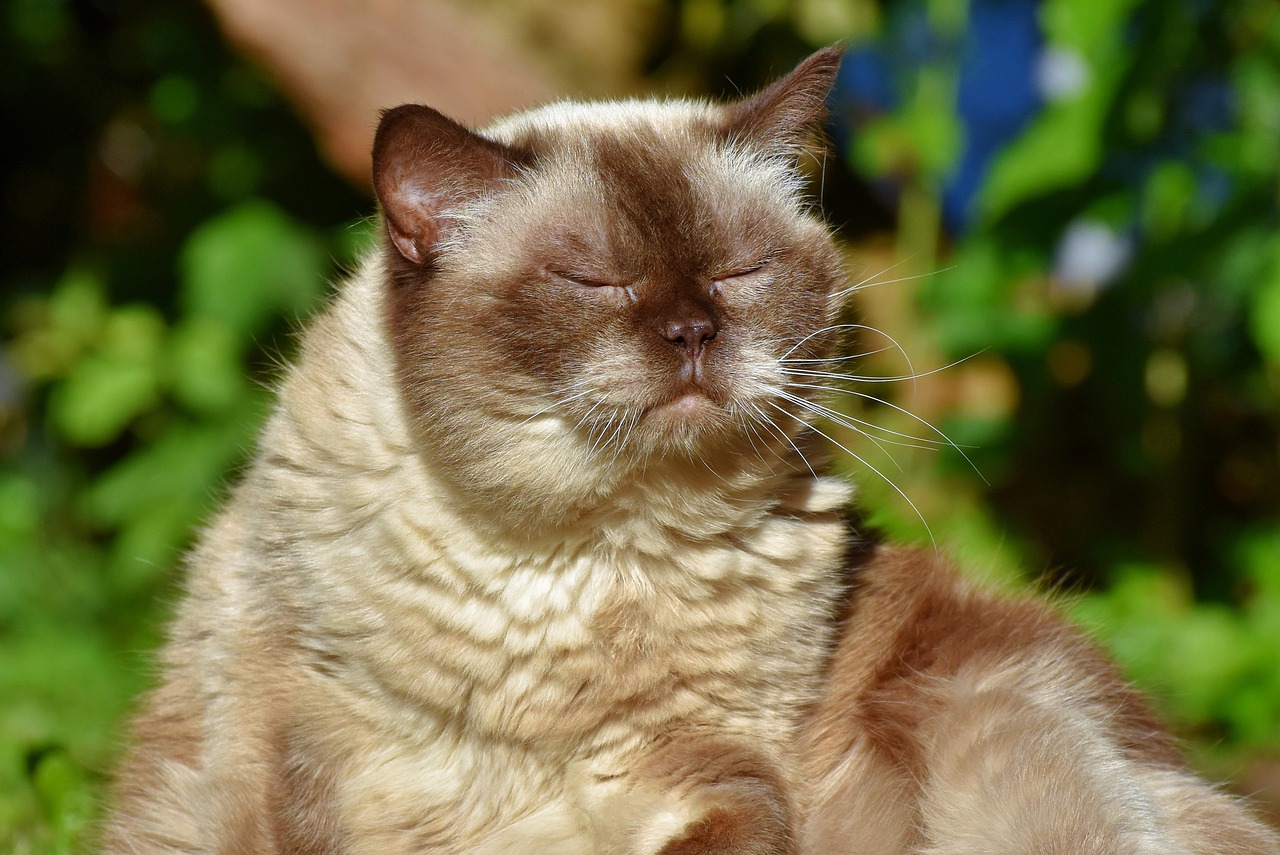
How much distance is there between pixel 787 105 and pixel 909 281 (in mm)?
2389

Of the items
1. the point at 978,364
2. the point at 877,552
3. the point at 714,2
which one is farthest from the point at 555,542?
the point at 714,2

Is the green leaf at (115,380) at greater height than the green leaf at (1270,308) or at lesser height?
lesser

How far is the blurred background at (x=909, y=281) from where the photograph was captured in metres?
3.80

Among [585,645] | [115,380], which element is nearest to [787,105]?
[585,645]

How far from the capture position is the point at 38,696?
3.90 meters

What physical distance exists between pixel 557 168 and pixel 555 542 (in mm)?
626

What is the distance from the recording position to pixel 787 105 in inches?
90.7

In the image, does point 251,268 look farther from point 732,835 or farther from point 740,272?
point 732,835

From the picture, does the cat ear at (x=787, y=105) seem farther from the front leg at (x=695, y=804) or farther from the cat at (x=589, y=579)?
the front leg at (x=695, y=804)

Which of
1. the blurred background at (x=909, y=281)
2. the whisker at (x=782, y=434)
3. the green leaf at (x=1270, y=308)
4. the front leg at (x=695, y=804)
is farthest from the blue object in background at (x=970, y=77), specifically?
the front leg at (x=695, y=804)

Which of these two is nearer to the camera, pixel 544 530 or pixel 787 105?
pixel 544 530

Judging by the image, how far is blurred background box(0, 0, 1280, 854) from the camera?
380 cm

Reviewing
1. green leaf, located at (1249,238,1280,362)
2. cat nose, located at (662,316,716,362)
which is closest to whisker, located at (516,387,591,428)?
cat nose, located at (662,316,716,362)

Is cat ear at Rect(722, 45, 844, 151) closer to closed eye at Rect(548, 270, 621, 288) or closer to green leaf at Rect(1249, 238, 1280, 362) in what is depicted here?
closed eye at Rect(548, 270, 621, 288)
